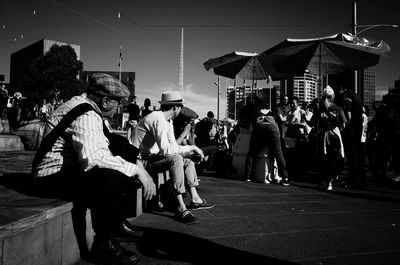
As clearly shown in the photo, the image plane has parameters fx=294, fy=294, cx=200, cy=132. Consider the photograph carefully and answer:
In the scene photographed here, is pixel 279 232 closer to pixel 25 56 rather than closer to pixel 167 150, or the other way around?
pixel 167 150

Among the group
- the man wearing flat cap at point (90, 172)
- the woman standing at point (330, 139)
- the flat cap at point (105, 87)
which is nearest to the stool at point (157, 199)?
the man wearing flat cap at point (90, 172)

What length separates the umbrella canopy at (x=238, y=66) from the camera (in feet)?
31.6

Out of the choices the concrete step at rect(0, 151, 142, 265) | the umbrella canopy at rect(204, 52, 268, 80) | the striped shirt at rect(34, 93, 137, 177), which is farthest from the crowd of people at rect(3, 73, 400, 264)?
the umbrella canopy at rect(204, 52, 268, 80)

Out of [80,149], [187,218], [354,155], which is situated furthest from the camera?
[354,155]

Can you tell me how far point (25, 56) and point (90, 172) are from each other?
9013cm

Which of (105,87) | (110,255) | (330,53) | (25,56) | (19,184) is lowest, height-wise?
(110,255)

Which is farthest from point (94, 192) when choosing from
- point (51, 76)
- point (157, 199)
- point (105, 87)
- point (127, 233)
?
point (51, 76)

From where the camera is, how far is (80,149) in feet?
6.89

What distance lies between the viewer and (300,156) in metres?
7.79

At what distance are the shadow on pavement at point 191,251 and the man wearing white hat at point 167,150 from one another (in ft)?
2.02

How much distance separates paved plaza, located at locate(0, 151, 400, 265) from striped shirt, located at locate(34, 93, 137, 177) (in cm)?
83

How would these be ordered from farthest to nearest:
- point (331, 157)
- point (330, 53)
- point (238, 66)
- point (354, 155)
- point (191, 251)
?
1. point (238, 66)
2. point (330, 53)
3. point (354, 155)
4. point (331, 157)
5. point (191, 251)

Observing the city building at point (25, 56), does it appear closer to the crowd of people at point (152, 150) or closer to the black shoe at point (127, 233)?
the crowd of people at point (152, 150)

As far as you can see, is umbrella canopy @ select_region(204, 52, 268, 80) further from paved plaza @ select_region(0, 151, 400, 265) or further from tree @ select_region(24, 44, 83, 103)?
tree @ select_region(24, 44, 83, 103)
